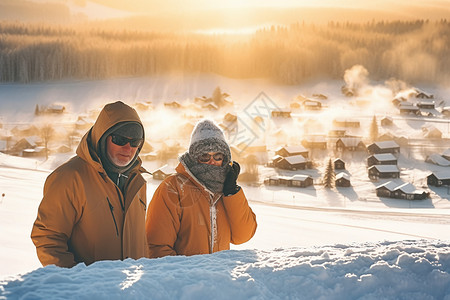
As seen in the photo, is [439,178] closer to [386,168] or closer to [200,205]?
[386,168]

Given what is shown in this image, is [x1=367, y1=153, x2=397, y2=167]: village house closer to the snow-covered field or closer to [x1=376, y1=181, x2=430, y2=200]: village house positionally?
[x1=376, y1=181, x2=430, y2=200]: village house

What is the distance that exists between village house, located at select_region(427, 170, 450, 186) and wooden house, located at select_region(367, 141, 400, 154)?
6.90 m

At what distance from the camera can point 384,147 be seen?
33.2m

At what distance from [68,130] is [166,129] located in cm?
959

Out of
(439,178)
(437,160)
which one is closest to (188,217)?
(439,178)

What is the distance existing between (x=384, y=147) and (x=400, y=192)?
10.5m

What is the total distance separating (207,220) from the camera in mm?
2256

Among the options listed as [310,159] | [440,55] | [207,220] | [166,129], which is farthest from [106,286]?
[440,55]

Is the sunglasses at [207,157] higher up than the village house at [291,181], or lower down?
higher up

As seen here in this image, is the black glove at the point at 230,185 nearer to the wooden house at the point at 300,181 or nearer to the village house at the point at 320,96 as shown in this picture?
the wooden house at the point at 300,181

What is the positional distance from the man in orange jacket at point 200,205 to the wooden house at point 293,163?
27.9 metres

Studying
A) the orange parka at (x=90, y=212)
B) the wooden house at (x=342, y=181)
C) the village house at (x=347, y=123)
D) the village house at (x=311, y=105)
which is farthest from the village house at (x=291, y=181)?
the village house at (x=311, y=105)

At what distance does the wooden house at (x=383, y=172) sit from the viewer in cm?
2733

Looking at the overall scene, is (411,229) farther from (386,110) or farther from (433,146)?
(386,110)
